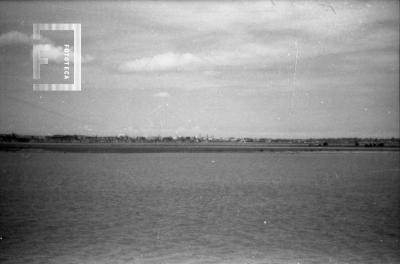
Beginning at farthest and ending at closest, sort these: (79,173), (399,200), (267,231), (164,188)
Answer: (79,173)
(164,188)
(399,200)
(267,231)

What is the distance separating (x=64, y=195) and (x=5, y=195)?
12.9 feet

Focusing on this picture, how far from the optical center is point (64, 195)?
30.7m

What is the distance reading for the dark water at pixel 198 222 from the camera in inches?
615

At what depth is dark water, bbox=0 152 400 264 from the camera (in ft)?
51.2

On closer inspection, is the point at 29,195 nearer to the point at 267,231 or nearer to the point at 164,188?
the point at 164,188

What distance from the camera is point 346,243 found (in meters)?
17.5

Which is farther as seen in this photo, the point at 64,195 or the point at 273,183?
the point at 273,183

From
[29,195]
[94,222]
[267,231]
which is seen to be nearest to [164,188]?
[29,195]

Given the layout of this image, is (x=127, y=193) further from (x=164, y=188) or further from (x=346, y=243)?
(x=346, y=243)

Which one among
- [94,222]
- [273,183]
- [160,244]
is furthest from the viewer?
[273,183]

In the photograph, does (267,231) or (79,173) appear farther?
(79,173)

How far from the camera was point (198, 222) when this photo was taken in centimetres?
2147

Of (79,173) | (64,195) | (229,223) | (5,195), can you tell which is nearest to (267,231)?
(229,223)

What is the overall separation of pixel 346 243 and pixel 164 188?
20.2 meters
